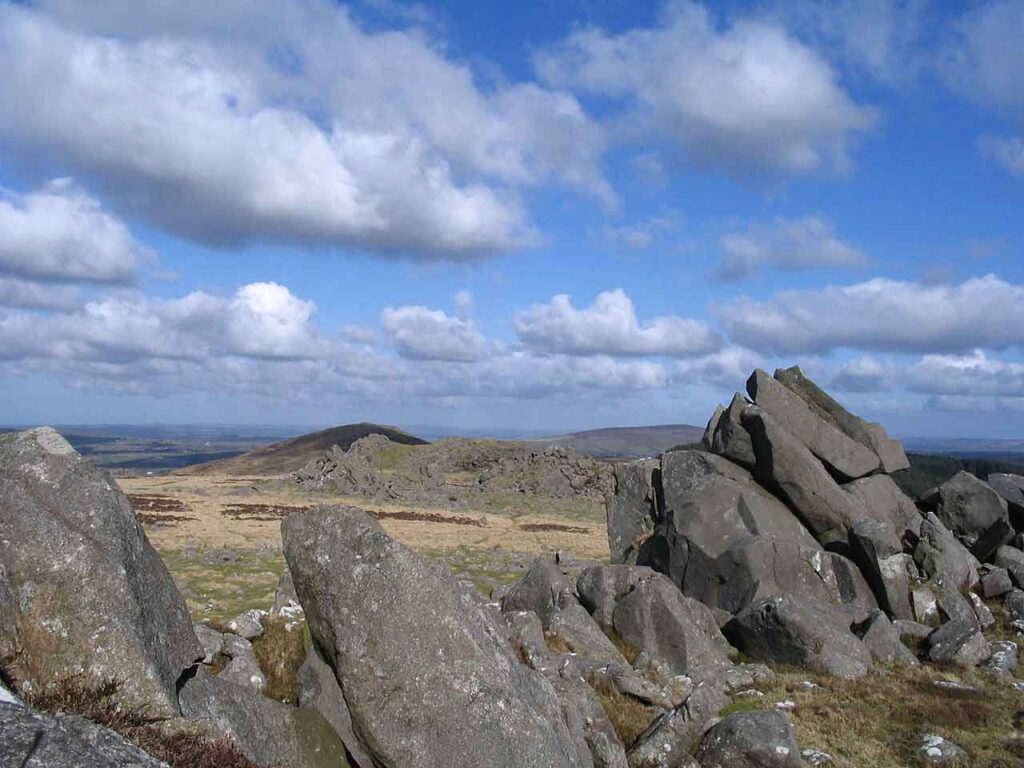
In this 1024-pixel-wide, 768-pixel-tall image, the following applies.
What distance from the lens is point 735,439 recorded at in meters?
32.4

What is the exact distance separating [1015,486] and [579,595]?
24.0 m

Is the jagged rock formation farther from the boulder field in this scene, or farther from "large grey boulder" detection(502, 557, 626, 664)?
"large grey boulder" detection(502, 557, 626, 664)

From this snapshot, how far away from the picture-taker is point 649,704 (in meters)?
17.2

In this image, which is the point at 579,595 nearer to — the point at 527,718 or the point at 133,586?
the point at 527,718

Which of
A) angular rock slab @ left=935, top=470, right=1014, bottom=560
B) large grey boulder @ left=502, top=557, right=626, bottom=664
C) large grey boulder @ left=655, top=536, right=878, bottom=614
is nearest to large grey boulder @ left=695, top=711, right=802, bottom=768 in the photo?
large grey boulder @ left=502, top=557, right=626, bottom=664

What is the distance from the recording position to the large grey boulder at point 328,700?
35.9 ft

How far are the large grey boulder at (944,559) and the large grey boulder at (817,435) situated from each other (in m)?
3.68

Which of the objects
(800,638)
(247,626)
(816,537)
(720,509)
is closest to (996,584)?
(816,537)

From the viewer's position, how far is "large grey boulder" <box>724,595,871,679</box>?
2142cm

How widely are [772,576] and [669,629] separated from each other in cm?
578

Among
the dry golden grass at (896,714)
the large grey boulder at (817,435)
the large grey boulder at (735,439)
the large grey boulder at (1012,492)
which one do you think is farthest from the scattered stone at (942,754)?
the large grey boulder at (1012,492)

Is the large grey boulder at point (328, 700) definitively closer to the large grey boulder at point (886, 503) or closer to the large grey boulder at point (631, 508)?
the large grey boulder at point (631, 508)

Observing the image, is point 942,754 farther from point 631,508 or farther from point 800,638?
point 631,508

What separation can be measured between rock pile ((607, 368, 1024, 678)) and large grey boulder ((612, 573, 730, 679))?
1.54 m
